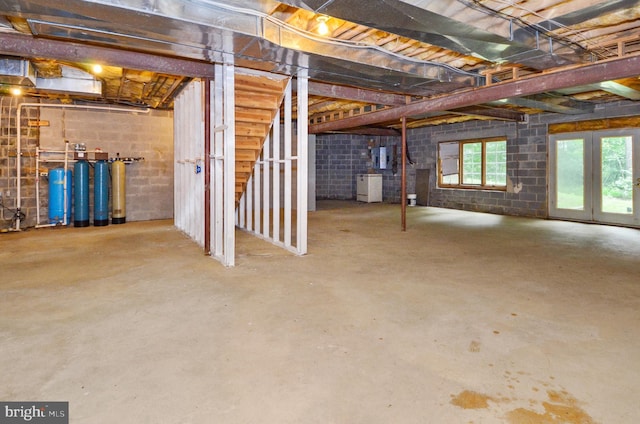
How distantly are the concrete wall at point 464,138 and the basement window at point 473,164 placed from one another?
0.18 meters

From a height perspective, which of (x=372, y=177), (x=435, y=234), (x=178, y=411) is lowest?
(x=178, y=411)

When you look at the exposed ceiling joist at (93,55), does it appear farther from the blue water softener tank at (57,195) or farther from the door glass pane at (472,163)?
the door glass pane at (472,163)

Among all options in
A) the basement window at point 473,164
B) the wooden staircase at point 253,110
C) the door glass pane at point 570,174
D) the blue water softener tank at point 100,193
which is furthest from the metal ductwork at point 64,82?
the door glass pane at point 570,174

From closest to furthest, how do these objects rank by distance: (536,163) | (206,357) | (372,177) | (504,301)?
(206,357) → (504,301) → (536,163) → (372,177)

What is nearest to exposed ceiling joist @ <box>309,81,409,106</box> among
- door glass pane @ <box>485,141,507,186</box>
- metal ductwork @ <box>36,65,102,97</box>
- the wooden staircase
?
the wooden staircase

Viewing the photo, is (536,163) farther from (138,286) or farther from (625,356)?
(138,286)

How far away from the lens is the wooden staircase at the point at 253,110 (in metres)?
4.57

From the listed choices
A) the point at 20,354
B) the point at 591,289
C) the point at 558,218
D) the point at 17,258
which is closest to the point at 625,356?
the point at 591,289

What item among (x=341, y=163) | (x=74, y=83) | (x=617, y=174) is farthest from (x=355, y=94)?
(x=341, y=163)

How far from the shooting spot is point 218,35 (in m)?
3.11

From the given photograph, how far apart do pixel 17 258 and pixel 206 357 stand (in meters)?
3.62

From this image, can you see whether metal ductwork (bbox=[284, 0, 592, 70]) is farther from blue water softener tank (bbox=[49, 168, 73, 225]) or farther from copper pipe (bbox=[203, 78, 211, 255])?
blue water softener tank (bbox=[49, 168, 73, 225])

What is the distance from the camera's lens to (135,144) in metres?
7.53

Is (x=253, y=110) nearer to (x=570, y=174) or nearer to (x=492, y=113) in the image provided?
(x=492, y=113)
